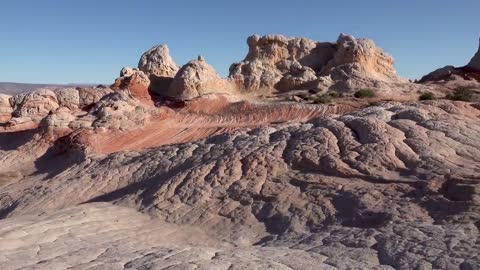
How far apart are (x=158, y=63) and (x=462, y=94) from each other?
1514cm

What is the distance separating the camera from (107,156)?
44.3ft

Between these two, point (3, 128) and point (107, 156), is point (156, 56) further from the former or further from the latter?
point (107, 156)

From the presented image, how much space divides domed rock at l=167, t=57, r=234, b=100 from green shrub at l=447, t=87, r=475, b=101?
10047mm

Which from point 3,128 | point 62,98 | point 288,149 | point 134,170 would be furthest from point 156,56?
point 288,149

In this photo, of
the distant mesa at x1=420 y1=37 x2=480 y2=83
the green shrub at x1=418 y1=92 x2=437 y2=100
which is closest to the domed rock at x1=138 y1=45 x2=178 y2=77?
the green shrub at x1=418 y1=92 x2=437 y2=100

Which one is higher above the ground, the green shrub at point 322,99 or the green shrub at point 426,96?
the green shrub at point 426,96

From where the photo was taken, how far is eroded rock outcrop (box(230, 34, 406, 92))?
931 inches

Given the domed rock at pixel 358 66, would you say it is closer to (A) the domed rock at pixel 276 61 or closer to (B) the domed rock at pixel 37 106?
(A) the domed rock at pixel 276 61

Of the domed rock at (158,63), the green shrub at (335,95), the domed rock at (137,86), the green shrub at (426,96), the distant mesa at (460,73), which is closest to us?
the green shrub at (426,96)

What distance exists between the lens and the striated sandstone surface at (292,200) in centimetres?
521

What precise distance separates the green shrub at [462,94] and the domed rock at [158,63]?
1416cm

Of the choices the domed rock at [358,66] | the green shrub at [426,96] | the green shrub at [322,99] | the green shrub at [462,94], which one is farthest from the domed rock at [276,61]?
the green shrub at [462,94]

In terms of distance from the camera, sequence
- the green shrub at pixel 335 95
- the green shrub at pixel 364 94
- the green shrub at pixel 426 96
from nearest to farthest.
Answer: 1. the green shrub at pixel 426 96
2. the green shrub at pixel 364 94
3. the green shrub at pixel 335 95

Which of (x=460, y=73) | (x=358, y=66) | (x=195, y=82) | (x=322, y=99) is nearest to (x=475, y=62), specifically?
(x=460, y=73)
